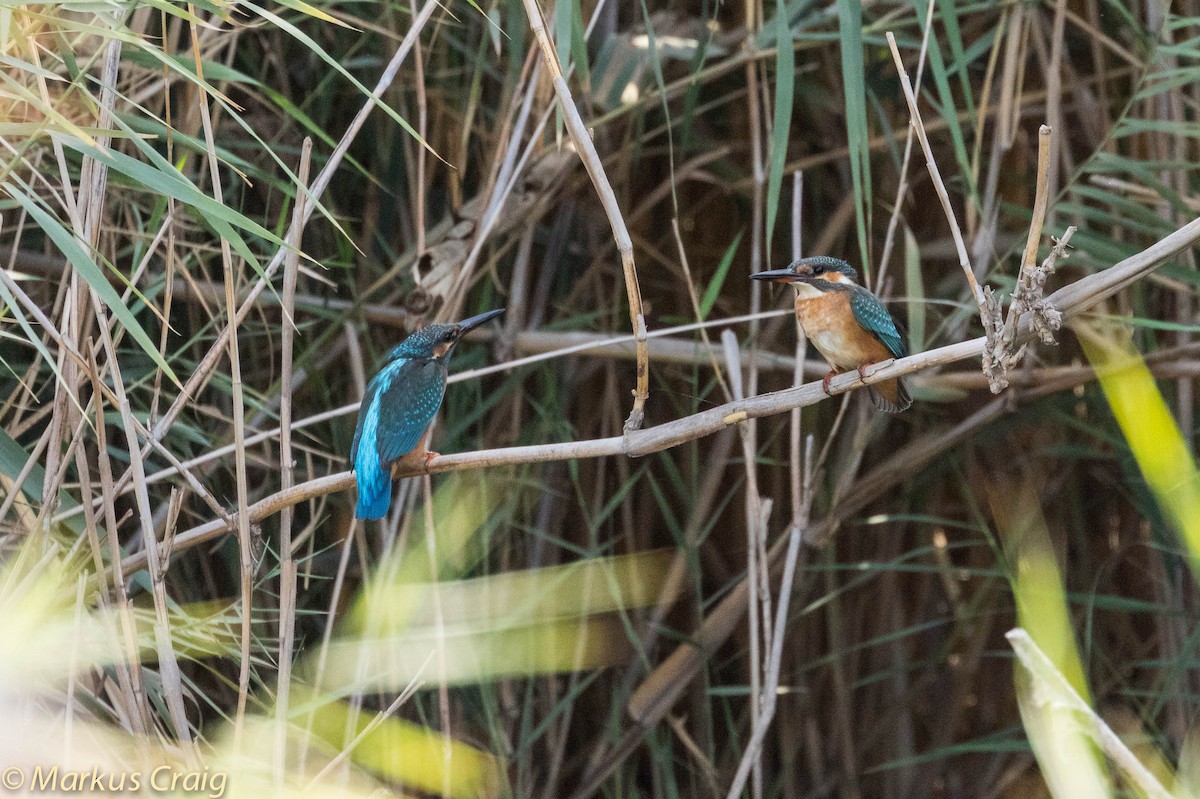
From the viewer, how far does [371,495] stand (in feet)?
6.19

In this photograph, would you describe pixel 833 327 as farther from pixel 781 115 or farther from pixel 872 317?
pixel 781 115

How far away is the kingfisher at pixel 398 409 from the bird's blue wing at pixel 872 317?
0.70 m

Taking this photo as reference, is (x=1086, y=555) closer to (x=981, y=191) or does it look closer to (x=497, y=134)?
(x=981, y=191)

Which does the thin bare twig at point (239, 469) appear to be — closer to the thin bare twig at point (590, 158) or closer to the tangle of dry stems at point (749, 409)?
the tangle of dry stems at point (749, 409)

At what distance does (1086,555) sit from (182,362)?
2.23 meters

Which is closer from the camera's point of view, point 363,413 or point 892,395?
point 363,413

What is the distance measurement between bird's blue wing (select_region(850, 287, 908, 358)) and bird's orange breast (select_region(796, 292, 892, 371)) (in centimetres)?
1

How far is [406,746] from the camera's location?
98.7 inches

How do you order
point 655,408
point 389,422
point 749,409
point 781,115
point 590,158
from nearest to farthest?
point 590,158 < point 749,409 < point 781,115 < point 389,422 < point 655,408

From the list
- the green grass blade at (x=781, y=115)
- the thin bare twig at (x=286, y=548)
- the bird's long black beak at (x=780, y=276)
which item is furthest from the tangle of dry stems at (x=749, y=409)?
the bird's long black beak at (x=780, y=276)

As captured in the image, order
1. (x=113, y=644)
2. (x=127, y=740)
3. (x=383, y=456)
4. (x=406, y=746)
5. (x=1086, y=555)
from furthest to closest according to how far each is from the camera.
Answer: (x=1086, y=555) < (x=406, y=746) < (x=383, y=456) < (x=127, y=740) < (x=113, y=644)

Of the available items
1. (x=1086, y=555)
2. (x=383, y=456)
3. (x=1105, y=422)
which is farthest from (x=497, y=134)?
(x=1086, y=555)

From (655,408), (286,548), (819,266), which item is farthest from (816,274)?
(286,548)

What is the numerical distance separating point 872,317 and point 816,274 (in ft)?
0.47
